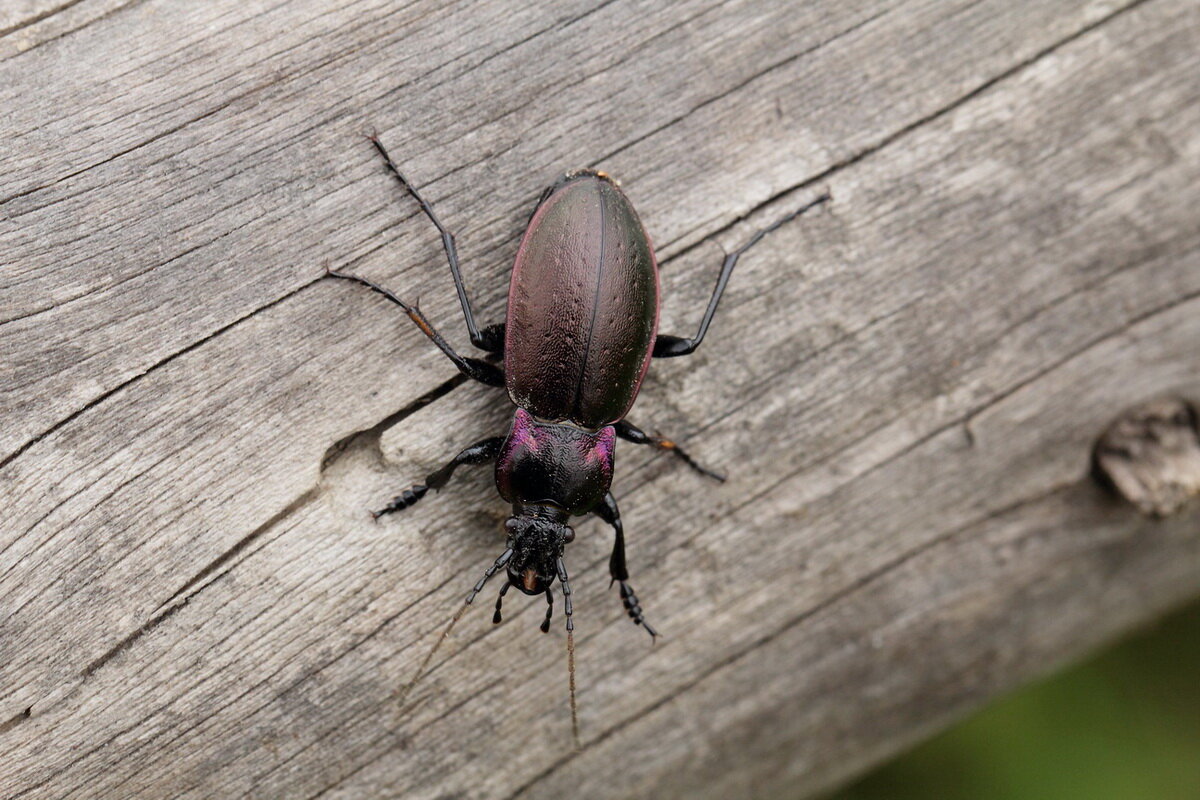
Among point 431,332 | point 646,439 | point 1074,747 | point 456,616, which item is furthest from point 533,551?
point 1074,747

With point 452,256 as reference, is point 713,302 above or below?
below

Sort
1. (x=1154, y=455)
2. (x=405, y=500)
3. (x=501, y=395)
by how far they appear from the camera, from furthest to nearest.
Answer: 1. (x=1154, y=455)
2. (x=501, y=395)
3. (x=405, y=500)

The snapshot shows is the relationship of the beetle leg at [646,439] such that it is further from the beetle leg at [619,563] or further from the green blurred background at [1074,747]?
the green blurred background at [1074,747]

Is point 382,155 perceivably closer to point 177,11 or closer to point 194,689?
point 177,11

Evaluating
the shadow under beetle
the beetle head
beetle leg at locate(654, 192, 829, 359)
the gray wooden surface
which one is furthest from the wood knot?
the beetle head

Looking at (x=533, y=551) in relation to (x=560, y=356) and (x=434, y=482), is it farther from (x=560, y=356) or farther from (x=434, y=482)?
(x=560, y=356)

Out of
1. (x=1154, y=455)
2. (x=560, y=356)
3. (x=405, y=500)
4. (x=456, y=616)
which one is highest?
(x=560, y=356)
